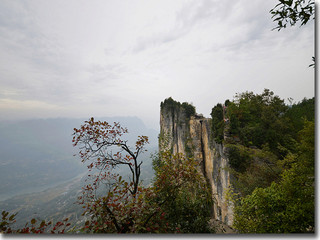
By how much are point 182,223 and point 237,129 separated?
10.6 metres

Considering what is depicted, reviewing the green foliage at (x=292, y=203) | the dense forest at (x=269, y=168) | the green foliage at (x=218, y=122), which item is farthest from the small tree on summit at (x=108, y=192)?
the green foliage at (x=218, y=122)

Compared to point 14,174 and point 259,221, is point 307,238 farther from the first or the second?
point 14,174

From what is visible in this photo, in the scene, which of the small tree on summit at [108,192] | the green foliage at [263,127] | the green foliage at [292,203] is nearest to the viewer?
the small tree on summit at [108,192]

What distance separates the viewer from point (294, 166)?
4195mm

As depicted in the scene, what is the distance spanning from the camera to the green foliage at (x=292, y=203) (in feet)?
12.1

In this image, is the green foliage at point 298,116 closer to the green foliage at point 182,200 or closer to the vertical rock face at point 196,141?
the vertical rock face at point 196,141

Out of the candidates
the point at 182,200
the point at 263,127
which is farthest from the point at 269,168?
the point at 182,200

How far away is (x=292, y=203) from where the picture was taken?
391 centimetres

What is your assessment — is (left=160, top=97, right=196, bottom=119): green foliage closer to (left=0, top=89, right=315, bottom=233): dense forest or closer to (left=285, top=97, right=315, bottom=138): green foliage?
(left=285, top=97, right=315, bottom=138): green foliage

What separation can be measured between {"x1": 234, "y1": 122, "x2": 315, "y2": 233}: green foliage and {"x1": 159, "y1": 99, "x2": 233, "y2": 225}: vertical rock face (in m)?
8.91

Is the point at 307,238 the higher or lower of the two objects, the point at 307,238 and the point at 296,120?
the lower

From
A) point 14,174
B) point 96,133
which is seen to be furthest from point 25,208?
point 96,133

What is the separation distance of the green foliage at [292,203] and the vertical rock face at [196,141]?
8906 mm


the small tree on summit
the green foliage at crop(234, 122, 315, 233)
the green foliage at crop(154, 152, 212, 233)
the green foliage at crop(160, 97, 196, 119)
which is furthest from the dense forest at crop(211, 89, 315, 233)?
the green foliage at crop(160, 97, 196, 119)
